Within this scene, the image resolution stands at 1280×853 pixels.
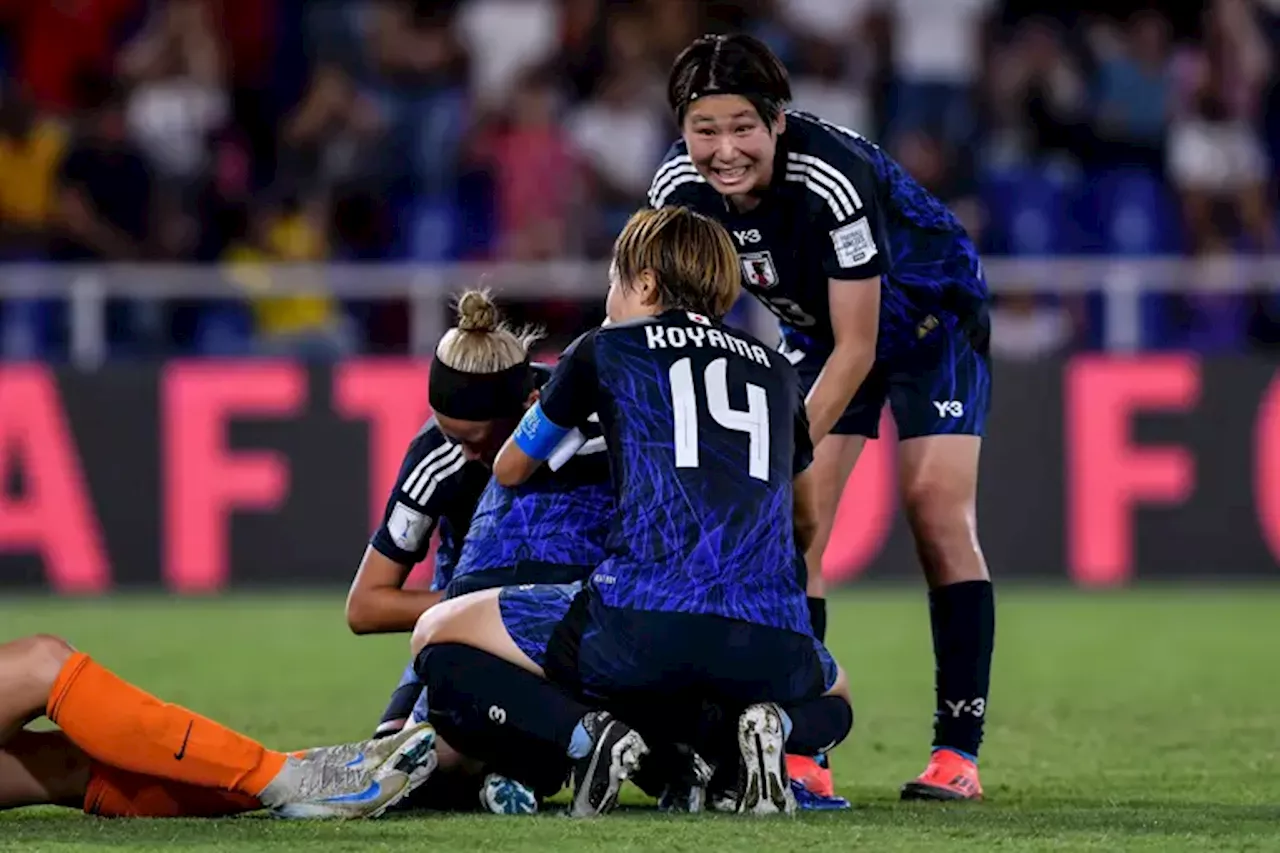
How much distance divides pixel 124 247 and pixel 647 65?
3.20 meters

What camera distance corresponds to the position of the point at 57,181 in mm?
13250

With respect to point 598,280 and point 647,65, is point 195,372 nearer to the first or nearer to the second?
point 598,280

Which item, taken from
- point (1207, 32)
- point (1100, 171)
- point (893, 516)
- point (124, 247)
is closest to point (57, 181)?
point (124, 247)

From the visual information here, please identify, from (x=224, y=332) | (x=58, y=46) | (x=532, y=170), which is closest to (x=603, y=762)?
(x=224, y=332)

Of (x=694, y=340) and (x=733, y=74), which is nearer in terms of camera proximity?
(x=694, y=340)

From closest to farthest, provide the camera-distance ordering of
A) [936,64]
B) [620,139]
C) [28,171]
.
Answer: [28,171], [620,139], [936,64]

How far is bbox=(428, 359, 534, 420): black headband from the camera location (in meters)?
5.56

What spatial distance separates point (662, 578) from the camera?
509 centimetres

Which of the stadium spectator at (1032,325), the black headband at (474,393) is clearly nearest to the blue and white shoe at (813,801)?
the black headband at (474,393)

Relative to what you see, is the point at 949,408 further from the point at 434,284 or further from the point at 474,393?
the point at 434,284

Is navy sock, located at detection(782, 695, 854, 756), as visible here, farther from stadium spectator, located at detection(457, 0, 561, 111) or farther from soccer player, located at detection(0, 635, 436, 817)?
stadium spectator, located at detection(457, 0, 561, 111)

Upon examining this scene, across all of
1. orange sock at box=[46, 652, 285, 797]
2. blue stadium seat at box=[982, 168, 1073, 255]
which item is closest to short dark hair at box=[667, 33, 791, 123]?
orange sock at box=[46, 652, 285, 797]

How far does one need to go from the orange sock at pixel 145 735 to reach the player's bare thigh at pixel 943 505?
2.02m

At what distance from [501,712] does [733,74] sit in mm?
1628
